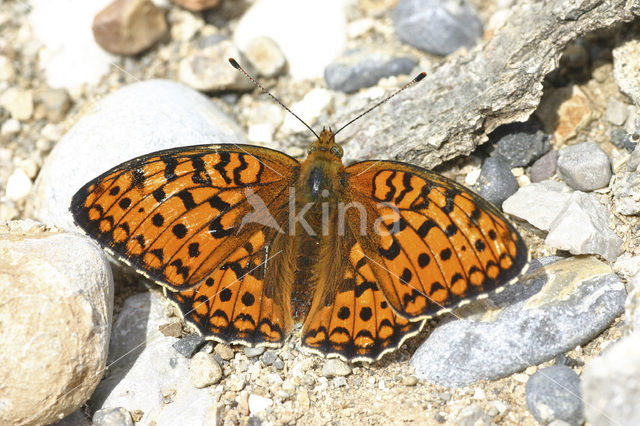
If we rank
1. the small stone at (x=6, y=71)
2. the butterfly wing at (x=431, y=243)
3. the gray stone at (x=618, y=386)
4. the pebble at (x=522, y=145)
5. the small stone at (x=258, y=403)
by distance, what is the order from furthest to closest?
the small stone at (x=6, y=71) → the pebble at (x=522, y=145) → the small stone at (x=258, y=403) → the butterfly wing at (x=431, y=243) → the gray stone at (x=618, y=386)

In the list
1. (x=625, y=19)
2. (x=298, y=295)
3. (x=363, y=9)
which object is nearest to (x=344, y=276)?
(x=298, y=295)

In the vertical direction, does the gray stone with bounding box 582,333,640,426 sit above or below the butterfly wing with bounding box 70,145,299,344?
below

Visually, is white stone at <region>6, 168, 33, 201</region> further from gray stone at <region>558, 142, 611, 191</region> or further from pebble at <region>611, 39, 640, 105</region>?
pebble at <region>611, 39, 640, 105</region>

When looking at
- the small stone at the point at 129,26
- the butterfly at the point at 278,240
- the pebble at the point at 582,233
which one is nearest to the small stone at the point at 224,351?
the butterfly at the point at 278,240

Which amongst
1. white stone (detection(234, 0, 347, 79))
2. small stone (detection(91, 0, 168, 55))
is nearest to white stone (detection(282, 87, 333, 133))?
white stone (detection(234, 0, 347, 79))

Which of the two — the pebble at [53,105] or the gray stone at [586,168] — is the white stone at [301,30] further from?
the gray stone at [586,168]

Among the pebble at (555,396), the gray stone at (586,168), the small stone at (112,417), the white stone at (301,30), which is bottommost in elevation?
the pebble at (555,396)

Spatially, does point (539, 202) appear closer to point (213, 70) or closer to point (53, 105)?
point (213, 70)
